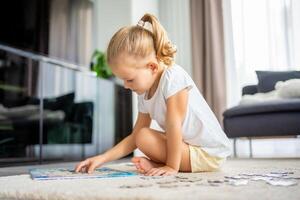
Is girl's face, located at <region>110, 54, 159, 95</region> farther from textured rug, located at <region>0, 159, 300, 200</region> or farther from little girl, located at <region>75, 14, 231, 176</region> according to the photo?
textured rug, located at <region>0, 159, 300, 200</region>

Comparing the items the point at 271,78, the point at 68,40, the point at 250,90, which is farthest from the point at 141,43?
the point at 250,90

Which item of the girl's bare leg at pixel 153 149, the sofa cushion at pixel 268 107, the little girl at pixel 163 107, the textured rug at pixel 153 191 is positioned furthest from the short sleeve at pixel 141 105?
the sofa cushion at pixel 268 107

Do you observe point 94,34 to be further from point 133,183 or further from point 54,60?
point 133,183

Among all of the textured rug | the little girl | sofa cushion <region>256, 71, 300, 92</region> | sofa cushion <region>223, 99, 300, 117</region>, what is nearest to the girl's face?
the little girl

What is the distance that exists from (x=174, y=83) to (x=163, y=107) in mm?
103

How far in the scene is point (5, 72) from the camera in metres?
1.91

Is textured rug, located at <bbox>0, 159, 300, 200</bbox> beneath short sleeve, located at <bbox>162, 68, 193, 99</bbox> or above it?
beneath

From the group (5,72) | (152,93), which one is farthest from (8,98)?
(152,93)

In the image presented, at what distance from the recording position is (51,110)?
2193mm

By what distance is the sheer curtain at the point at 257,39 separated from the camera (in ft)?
10.8

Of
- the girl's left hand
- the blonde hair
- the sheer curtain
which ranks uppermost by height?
the sheer curtain

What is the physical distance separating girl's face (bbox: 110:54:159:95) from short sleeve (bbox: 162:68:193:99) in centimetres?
5

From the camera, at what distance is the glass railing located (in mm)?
1929

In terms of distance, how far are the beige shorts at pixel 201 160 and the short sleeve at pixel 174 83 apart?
203 millimetres
